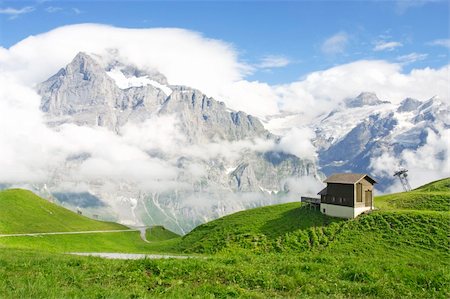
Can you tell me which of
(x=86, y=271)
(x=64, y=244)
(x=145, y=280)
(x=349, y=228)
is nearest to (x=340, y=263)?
(x=145, y=280)

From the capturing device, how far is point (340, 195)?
252ft

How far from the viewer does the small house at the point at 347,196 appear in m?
74.6

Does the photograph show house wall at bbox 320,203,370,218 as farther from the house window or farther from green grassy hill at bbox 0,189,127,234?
green grassy hill at bbox 0,189,127,234

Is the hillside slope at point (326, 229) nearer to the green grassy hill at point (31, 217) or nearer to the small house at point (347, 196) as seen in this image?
the small house at point (347, 196)

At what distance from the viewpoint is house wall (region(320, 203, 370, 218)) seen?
7400 cm

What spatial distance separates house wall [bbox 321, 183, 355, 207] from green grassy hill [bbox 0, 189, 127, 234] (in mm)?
70618

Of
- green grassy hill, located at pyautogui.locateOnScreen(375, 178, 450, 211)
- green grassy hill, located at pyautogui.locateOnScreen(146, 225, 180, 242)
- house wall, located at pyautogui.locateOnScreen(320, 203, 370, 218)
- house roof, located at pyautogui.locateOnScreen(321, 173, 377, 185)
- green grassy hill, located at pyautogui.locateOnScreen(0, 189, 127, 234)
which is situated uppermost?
house roof, located at pyautogui.locateOnScreen(321, 173, 377, 185)

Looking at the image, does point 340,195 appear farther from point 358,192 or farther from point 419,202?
point 419,202

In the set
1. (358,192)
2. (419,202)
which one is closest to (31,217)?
(358,192)

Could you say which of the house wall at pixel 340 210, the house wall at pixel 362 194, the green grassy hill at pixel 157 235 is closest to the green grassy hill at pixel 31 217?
the green grassy hill at pixel 157 235

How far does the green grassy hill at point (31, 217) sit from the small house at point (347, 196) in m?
70.5

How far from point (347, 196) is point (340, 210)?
3005mm

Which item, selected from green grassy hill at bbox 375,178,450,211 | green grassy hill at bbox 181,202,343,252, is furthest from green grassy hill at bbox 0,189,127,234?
green grassy hill at bbox 375,178,450,211

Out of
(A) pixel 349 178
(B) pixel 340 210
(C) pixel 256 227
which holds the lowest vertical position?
(C) pixel 256 227
